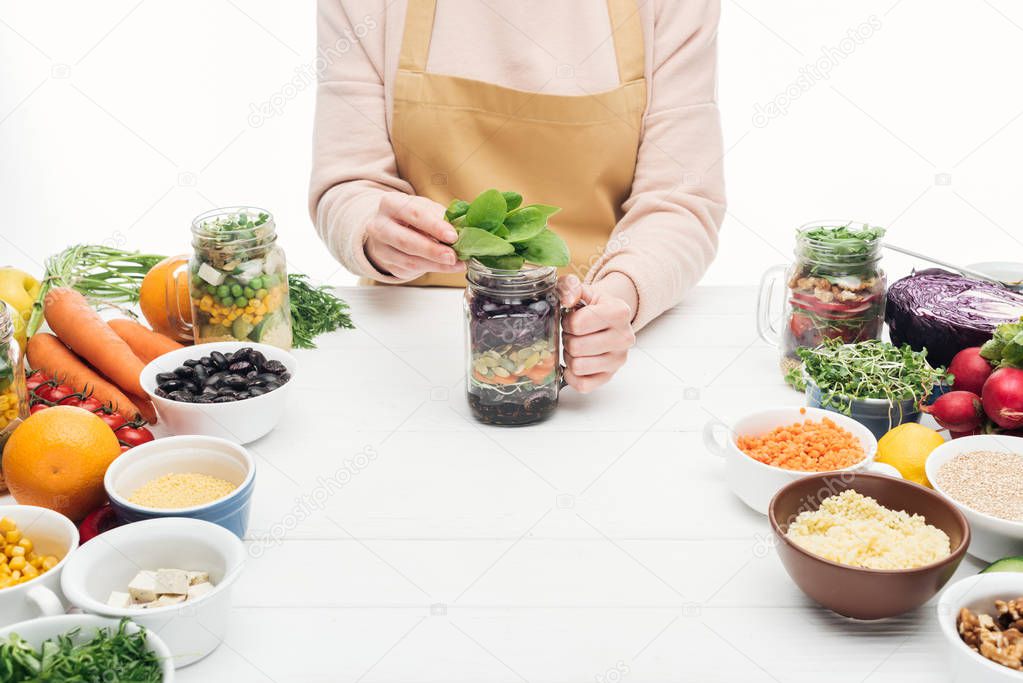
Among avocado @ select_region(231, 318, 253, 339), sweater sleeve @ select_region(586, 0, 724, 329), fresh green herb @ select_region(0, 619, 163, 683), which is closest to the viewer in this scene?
fresh green herb @ select_region(0, 619, 163, 683)

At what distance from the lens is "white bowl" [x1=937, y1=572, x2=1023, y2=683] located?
87cm

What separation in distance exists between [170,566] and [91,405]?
372mm

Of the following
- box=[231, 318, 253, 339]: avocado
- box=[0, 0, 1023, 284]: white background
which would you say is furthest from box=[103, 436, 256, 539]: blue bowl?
box=[0, 0, 1023, 284]: white background

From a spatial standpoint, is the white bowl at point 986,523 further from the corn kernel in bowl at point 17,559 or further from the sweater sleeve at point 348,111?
the sweater sleeve at point 348,111

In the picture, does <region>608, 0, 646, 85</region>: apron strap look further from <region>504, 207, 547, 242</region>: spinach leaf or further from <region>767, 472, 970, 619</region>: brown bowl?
<region>767, 472, 970, 619</region>: brown bowl

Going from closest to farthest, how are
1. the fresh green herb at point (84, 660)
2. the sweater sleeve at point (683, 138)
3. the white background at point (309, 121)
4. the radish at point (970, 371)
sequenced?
1. the fresh green herb at point (84, 660)
2. the radish at point (970, 371)
3. the sweater sleeve at point (683, 138)
4. the white background at point (309, 121)

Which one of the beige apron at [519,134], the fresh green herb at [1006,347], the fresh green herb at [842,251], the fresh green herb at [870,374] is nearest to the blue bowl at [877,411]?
the fresh green herb at [870,374]

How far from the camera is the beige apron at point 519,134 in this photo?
72.5 inches

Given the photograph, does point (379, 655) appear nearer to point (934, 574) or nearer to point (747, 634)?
point (747, 634)

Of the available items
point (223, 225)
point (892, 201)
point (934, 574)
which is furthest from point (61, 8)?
point (934, 574)

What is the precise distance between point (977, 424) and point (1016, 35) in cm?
207

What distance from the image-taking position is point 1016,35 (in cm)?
288

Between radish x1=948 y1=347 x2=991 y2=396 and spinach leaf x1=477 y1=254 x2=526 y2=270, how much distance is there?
0.58 m

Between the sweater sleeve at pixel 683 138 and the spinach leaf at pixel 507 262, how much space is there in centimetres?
46
